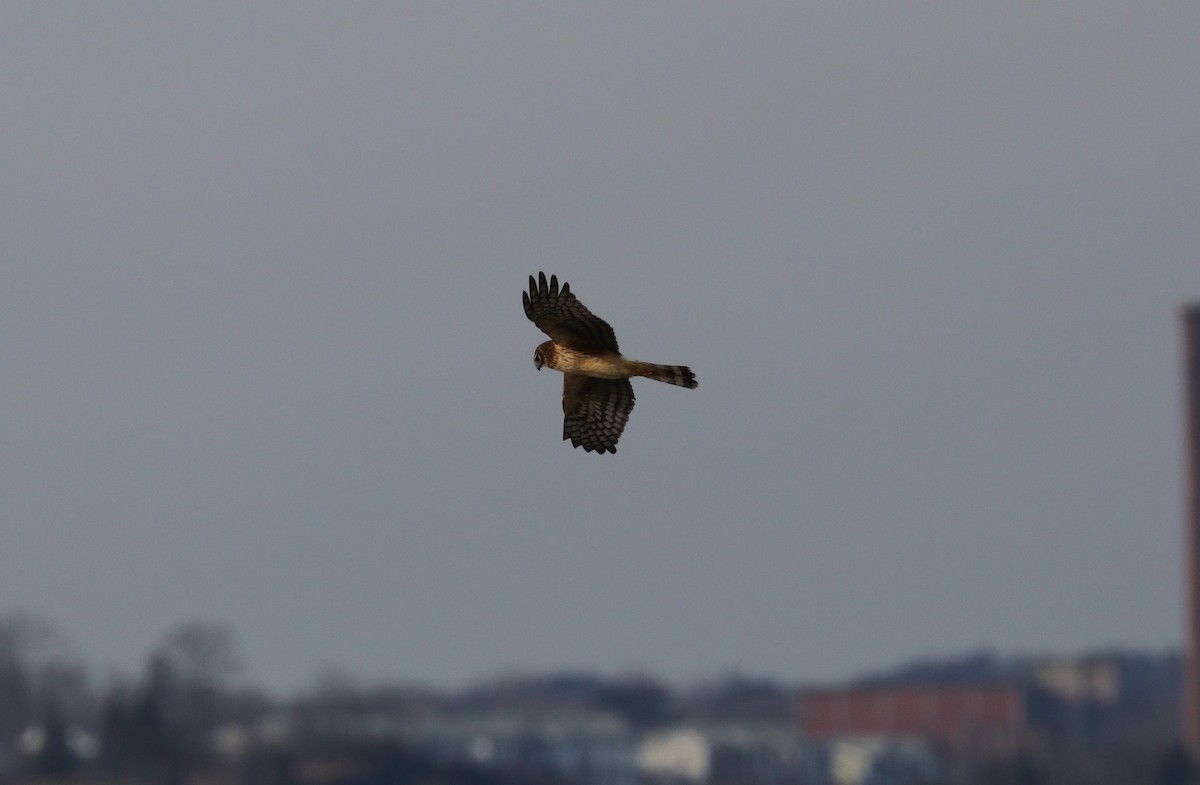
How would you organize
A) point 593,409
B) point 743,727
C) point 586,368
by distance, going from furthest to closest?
point 743,727
point 593,409
point 586,368

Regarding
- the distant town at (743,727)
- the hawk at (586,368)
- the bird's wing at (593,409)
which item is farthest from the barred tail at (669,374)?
the distant town at (743,727)

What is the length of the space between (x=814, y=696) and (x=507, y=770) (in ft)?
67.2

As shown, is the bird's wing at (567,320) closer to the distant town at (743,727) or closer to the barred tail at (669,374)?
the barred tail at (669,374)

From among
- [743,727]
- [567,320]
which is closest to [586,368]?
[567,320]

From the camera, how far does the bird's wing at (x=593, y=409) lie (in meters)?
21.6

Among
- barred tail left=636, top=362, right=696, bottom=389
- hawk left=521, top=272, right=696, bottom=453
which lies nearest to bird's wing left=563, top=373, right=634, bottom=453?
hawk left=521, top=272, right=696, bottom=453

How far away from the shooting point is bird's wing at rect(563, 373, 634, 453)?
21.6 metres

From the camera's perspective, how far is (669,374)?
66.0 ft

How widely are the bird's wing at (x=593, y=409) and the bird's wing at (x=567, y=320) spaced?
2.26 ft

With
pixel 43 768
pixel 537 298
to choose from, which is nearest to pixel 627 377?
pixel 537 298

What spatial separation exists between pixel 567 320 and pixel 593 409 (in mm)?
1152

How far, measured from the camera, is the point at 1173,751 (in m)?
150

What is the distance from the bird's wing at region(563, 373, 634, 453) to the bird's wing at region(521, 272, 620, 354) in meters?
0.69

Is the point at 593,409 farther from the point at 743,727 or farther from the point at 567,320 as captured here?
the point at 743,727
